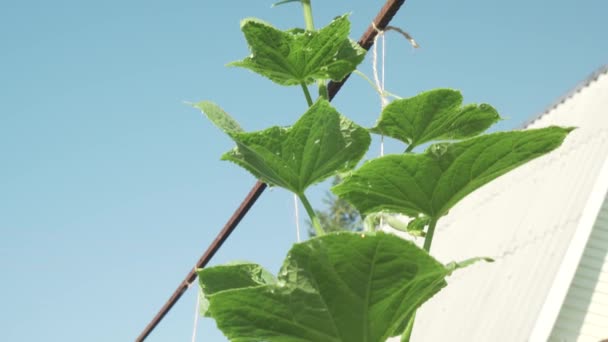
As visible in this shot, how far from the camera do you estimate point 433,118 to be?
0.85m

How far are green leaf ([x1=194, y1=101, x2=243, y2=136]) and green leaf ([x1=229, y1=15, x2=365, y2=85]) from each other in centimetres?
9

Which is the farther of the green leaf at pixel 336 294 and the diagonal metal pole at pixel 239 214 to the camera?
the diagonal metal pole at pixel 239 214

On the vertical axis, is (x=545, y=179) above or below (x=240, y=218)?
above

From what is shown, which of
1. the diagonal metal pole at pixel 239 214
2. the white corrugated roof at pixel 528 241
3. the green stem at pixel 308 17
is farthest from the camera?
the white corrugated roof at pixel 528 241

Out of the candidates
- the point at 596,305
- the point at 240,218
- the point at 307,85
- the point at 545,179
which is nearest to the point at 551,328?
the point at 596,305

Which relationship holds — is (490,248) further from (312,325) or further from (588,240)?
(312,325)

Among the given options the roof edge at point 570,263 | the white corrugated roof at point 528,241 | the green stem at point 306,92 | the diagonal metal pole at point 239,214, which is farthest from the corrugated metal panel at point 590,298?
the green stem at point 306,92

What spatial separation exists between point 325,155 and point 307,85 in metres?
0.18

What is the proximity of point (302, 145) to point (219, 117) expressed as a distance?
3.6 inches

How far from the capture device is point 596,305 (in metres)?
6.50

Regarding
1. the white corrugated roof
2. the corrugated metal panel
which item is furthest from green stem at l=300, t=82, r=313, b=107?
the corrugated metal panel

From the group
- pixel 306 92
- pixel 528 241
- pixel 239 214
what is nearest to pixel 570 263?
pixel 528 241

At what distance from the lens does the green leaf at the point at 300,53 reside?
865 mm

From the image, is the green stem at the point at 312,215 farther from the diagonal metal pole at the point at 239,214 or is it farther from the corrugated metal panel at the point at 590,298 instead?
the corrugated metal panel at the point at 590,298
